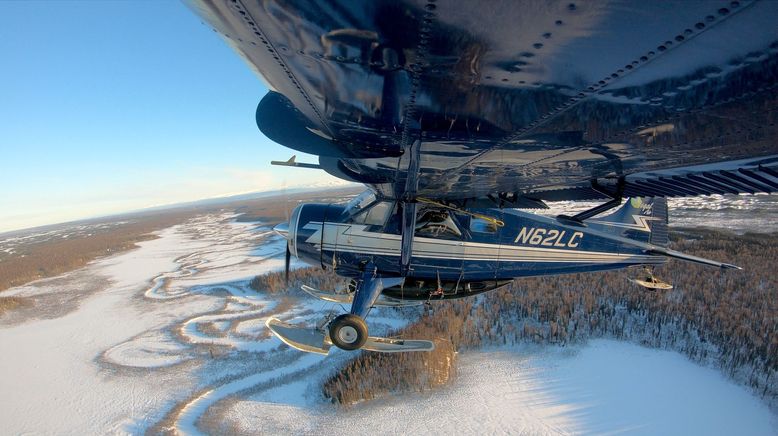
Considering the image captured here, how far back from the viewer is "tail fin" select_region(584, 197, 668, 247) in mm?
6996

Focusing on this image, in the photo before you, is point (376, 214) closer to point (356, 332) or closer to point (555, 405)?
point (356, 332)

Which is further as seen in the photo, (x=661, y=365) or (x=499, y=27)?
(x=661, y=365)

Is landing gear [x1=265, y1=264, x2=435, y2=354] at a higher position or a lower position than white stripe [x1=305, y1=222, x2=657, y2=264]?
lower

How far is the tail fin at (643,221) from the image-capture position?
7.00 metres

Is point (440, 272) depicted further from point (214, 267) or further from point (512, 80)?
point (214, 267)

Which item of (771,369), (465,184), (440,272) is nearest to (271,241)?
(440,272)

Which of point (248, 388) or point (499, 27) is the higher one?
point (499, 27)

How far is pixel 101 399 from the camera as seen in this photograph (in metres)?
6.01

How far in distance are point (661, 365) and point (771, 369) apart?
4.88ft

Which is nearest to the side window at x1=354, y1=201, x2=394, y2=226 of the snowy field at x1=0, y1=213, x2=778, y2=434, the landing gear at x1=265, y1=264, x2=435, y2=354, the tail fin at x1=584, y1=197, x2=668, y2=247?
the landing gear at x1=265, y1=264, x2=435, y2=354

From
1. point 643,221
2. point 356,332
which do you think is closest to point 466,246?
point 356,332

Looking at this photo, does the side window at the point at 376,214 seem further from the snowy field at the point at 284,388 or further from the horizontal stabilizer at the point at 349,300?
the snowy field at the point at 284,388

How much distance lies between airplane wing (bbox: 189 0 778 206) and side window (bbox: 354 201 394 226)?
10.4 ft

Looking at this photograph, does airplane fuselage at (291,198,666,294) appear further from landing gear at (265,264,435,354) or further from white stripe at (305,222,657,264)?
landing gear at (265,264,435,354)
